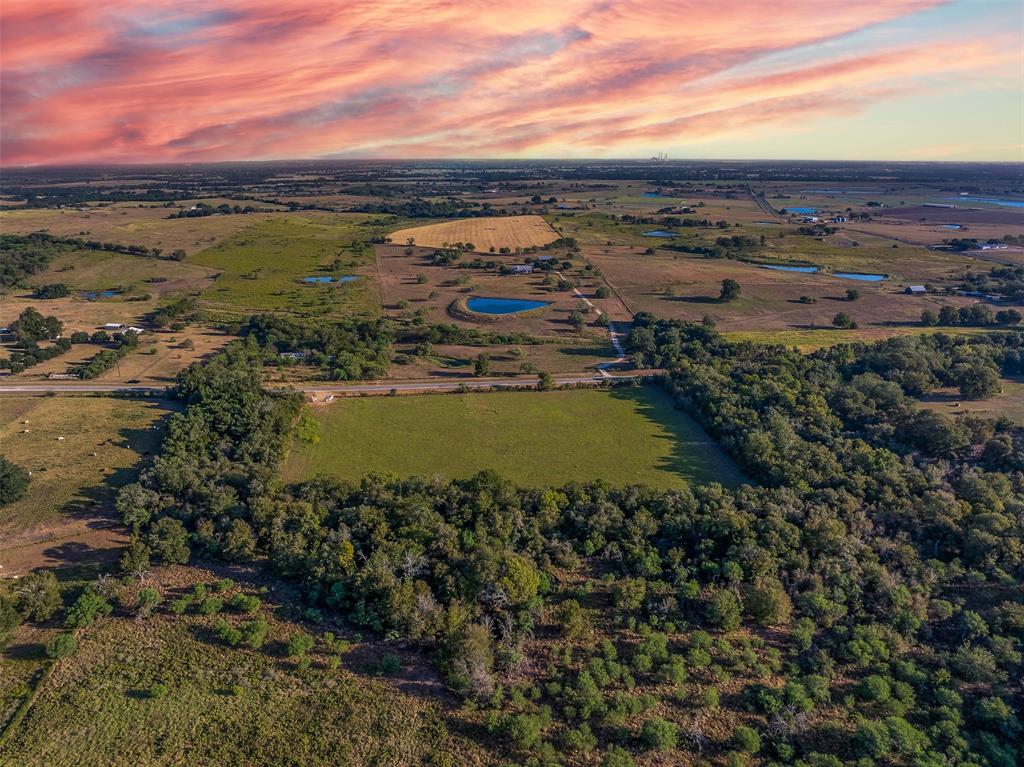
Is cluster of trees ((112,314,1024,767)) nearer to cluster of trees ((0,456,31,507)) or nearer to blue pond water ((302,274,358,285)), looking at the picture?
cluster of trees ((0,456,31,507))

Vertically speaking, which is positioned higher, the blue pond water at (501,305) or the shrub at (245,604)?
the blue pond water at (501,305)

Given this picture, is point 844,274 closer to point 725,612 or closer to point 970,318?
point 970,318

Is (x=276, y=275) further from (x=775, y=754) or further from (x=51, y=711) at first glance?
(x=775, y=754)

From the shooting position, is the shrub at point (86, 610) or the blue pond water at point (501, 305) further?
the blue pond water at point (501, 305)

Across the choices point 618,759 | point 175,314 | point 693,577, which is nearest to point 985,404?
point 693,577

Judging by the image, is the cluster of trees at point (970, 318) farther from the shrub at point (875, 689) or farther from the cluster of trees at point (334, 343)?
the cluster of trees at point (334, 343)

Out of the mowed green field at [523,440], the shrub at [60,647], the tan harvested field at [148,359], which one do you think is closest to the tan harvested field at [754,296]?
the mowed green field at [523,440]

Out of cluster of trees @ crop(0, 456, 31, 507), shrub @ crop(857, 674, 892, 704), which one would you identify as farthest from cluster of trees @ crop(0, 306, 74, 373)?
shrub @ crop(857, 674, 892, 704)
